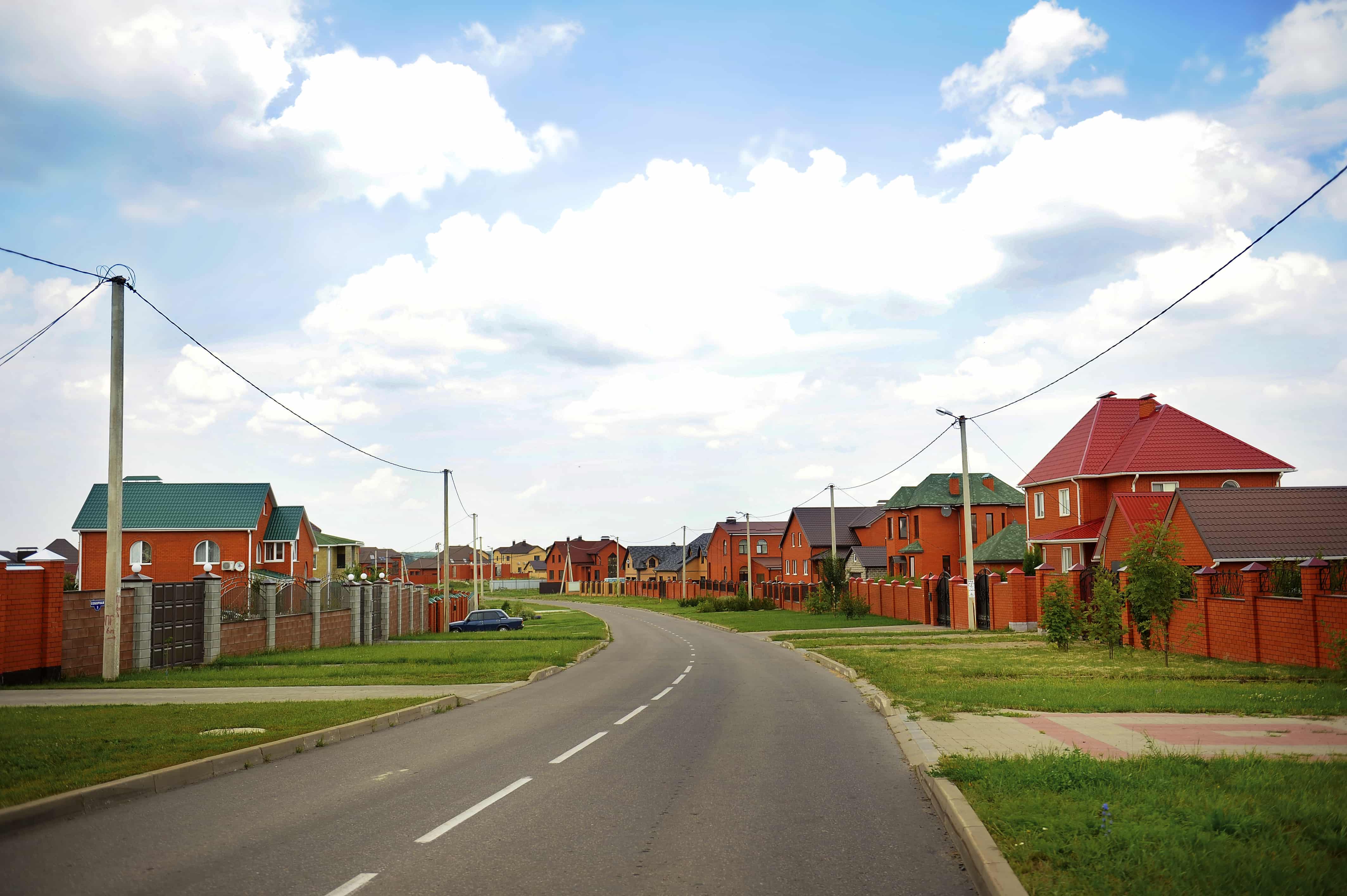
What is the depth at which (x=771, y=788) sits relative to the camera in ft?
29.7

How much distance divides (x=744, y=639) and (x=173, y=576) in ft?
112

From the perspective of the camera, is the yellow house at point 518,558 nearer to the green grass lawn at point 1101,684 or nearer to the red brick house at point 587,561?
the red brick house at point 587,561

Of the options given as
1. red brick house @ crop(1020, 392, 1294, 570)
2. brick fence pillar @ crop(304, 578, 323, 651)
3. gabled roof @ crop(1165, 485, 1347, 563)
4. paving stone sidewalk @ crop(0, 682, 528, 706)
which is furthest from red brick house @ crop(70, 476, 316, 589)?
gabled roof @ crop(1165, 485, 1347, 563)

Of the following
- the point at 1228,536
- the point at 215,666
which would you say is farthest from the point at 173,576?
the point at 1228,536

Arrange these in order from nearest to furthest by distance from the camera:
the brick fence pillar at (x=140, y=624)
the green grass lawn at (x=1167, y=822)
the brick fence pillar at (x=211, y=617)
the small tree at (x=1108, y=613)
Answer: the green grass lawn at (x=1167, y=822)
the brick fence pillar at (x=140, y=624)
the small tree at (x=1108, y=613)
the brick fence pillar at (x=211, y=617)

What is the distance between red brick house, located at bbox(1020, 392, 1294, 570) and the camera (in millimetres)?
42469

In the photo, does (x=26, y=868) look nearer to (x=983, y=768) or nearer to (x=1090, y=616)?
(x=983, y=768)

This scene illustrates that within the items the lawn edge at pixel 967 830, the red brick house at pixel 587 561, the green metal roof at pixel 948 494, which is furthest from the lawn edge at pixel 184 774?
the red brick house at pixel 587 561

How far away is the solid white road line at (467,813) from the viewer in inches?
280

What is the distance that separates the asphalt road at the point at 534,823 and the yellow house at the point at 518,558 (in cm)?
16563

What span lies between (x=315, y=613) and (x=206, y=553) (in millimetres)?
26655

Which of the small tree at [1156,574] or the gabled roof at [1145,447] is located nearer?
the small tree at [1156,574]

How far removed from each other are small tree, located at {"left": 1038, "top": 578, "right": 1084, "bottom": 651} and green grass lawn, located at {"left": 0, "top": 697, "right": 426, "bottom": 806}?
16014 mm

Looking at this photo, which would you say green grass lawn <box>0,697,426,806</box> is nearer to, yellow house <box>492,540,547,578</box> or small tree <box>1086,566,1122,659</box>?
small tree <box>1086,566,1122,659</box>
